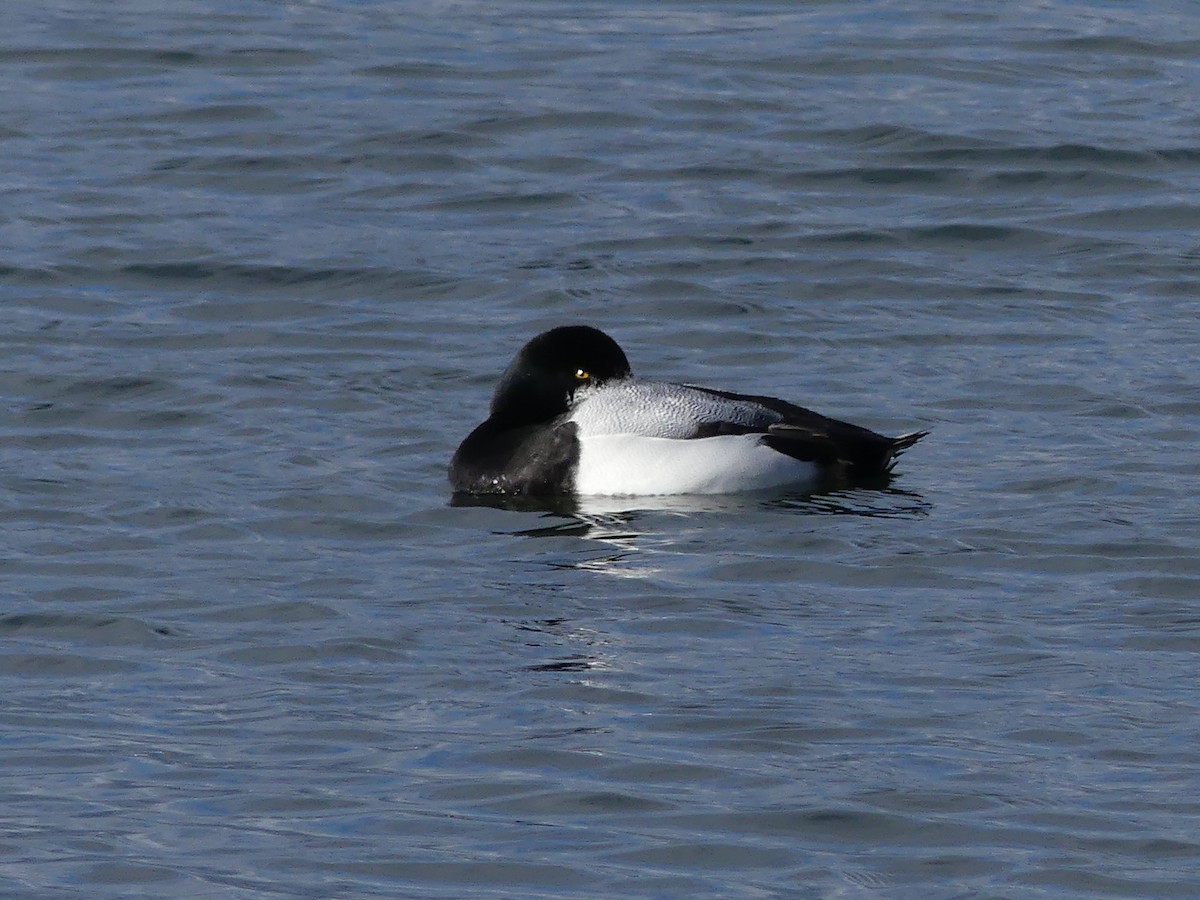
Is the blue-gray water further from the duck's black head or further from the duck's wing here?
the duck's black head

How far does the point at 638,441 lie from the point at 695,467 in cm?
28

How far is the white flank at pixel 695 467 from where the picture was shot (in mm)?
11273

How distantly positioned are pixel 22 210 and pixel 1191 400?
775 centimetres

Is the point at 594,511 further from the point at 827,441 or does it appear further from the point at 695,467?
the point at 827,441

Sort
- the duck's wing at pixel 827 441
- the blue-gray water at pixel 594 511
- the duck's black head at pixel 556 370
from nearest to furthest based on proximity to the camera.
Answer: the blue-gray water at pixel 594 511 < the duck's wing at pixel 827 441 < the duck's black head at pixel 556 370

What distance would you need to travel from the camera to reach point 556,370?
11.7 meters

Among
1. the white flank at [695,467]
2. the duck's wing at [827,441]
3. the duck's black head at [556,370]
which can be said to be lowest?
the white flank at [695,467]

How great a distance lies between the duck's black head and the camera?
38.2 feet

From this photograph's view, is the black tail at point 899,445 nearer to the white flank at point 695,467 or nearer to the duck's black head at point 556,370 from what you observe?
the white flank at point 695,467

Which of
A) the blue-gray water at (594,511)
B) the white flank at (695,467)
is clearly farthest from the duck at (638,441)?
the blue-gray water at (594,511)

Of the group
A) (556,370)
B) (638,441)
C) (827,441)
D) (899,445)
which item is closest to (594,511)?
(638,441)

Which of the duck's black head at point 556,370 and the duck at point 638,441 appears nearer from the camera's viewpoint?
the duck at point 638,441

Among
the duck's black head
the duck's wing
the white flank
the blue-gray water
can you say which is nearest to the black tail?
the duck's wing

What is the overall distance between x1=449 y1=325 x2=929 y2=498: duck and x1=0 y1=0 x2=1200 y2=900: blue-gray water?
0.62ft
